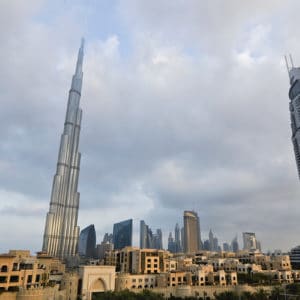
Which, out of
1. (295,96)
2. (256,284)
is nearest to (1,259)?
(256,284)

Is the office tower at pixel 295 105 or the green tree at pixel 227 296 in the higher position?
the office tower at pixel 295 105

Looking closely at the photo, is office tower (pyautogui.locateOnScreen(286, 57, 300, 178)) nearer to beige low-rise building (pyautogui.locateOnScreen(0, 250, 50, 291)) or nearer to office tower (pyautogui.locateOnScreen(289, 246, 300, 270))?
office tower (pyautogui.locateOnScreen(289, 246, 300, 270))

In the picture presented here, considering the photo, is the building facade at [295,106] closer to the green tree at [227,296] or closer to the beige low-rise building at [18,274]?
the green tree at [227,296]

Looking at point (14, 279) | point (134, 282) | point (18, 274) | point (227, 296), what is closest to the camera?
point (14, 279)

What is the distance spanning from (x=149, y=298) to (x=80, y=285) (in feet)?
73.9

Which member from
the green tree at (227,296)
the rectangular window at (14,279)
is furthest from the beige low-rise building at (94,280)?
the green tree at (227,296)

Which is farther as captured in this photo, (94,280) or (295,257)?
(295,257)

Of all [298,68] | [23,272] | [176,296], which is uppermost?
[298,68]

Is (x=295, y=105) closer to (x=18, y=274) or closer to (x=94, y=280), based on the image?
(x=94, y=280)

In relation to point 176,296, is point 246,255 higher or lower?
higher

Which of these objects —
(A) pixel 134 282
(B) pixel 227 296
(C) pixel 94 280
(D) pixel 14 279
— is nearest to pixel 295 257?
(B) pixel 227 296

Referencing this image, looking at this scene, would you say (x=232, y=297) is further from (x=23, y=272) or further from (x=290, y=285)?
(x=23, y=272)

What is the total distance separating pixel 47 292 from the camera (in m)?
64.5

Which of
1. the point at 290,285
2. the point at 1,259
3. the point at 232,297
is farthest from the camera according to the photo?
the point at 290,285
